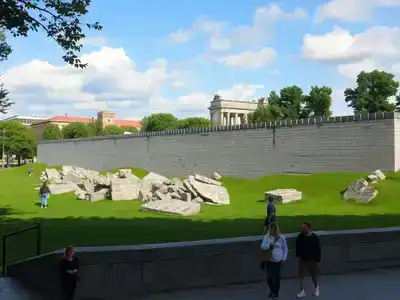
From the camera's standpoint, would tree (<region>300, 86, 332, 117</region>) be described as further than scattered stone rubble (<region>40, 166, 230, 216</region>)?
Yes

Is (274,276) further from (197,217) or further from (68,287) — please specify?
(197,217)

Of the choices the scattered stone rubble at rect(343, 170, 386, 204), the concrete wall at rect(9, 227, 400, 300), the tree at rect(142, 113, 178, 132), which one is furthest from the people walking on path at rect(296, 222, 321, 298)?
the tree at rect(142, 113, 178, 132)

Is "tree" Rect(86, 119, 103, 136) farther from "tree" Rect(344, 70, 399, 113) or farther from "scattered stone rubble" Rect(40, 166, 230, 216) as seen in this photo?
"scattered stone rubble" Rect(40, 166, 230, 216)

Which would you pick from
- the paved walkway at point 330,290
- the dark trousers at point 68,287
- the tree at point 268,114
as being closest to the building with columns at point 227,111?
the tree at point 268,114

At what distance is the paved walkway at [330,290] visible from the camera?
31.6 ft

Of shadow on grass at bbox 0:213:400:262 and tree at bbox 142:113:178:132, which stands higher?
tree at bbox 142:113:178:132

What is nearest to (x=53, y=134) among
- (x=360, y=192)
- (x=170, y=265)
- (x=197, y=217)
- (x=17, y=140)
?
(x=17, y=140)

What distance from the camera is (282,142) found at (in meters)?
45.6


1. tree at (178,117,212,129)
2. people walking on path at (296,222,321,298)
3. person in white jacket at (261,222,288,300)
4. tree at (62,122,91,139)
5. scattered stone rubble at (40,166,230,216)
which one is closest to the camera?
person in white jacket at (261,222,288,300)

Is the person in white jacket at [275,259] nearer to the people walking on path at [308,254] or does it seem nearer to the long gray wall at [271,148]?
the people walking on path at [308,254]

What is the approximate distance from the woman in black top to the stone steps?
154 centimetres

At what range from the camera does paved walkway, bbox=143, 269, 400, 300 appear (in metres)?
9.62

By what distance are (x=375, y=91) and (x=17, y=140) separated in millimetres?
75516

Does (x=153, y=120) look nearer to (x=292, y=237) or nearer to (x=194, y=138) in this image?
(x=194, y=138)
